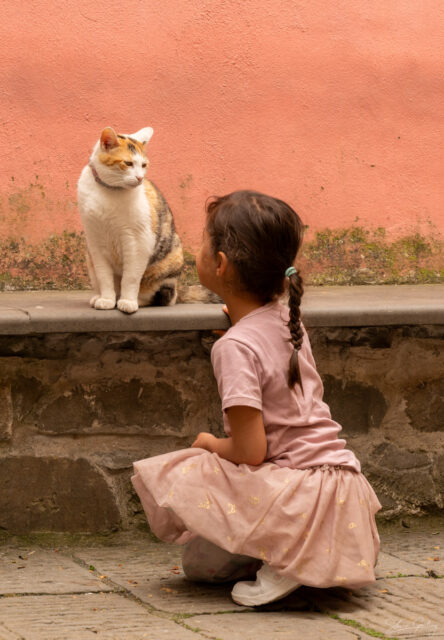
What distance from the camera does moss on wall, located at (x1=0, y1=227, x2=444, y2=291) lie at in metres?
3.97

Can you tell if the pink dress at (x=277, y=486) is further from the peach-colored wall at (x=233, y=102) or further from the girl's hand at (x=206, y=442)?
the peach-colored wall at (x=233, y=102)

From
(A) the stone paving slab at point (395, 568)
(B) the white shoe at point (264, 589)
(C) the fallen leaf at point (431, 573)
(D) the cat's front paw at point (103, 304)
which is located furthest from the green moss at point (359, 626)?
(D) the cat's front paw at point (103, 304)

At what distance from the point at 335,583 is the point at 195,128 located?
240 centimetres

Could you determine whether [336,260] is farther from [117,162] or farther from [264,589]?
[264,589]

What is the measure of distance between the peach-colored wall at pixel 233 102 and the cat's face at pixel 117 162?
1079 millimetres

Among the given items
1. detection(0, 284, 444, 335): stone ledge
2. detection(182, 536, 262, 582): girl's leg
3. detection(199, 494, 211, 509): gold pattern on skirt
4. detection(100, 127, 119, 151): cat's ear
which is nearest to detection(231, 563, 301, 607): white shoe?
detection(182, 536, 262, 582): girl's leg

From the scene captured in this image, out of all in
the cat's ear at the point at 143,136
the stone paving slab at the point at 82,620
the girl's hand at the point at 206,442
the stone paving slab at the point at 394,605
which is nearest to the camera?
the stone paving slab at the point at 82,620

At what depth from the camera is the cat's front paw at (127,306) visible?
2912mm

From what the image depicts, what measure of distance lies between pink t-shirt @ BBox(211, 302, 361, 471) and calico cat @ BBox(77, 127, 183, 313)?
2.06ft

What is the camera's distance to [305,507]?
2324 mm

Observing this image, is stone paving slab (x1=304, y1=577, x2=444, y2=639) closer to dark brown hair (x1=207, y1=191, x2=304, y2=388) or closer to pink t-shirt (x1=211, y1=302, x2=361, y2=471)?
pink t-shirt (x1=211, y1=302, x2=361, y2=471)

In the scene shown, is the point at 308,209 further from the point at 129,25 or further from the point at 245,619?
the point at 245,619

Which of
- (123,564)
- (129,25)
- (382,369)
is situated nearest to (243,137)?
(129,25)

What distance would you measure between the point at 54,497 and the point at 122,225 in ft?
3.05
